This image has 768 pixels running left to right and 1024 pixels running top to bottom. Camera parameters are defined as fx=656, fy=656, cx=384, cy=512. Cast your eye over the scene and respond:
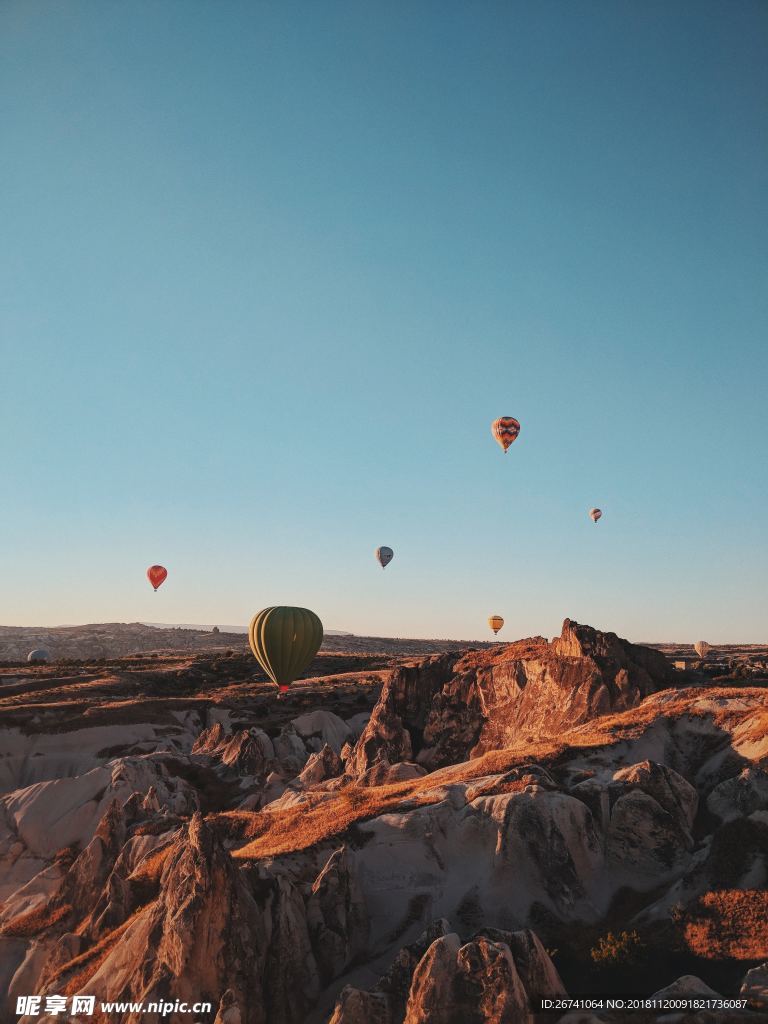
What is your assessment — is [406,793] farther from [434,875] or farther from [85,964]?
[85,964]

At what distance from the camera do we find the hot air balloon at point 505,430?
70812 millimetres

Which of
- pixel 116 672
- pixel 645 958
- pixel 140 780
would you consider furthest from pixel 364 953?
pixel 116 672

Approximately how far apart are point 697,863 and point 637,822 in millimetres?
2989

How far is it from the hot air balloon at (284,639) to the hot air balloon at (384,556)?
176 feet

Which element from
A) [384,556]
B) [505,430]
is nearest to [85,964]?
[505,430]

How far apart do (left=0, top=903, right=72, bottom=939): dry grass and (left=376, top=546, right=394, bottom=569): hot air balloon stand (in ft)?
265

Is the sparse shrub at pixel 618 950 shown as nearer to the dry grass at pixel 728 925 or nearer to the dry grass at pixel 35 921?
the dry grass at pixel 728 925

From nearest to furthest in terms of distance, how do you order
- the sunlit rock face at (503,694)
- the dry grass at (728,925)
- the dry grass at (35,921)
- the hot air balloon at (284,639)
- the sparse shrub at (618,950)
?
1. the dry grass at (728,925)
2. the sparse shrub at (618,950)
3. the dry grass at (35,921)
4. the sunlit rock face at (503,694)
5. the hot air balloon at (284,639)

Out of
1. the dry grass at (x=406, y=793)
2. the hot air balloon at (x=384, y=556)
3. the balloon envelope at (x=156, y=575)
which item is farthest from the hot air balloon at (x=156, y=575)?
the dry grass at (x=406, y=793)

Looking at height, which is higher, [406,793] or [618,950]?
[406,793]

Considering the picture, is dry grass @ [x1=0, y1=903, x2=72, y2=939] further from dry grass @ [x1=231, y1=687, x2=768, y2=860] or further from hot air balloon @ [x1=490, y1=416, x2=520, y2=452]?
hot air balloon @ [x1=490, y1=416, x2=520, y2=452]

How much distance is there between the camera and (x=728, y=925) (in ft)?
70.6

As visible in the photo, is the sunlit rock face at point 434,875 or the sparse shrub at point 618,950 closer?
the sunlit rock face at point 434,875

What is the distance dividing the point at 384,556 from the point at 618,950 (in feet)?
301
